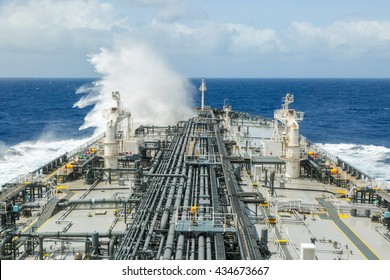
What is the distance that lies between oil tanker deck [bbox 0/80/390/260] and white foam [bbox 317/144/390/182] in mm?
12554

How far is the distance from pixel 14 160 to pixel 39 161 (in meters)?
4.34

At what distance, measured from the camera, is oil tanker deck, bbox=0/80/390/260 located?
19.0 meters

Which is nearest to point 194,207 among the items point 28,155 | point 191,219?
point 191,219

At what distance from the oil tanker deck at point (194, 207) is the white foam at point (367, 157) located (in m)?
12.6

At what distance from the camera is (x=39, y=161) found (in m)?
60.3

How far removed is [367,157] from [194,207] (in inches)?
2129

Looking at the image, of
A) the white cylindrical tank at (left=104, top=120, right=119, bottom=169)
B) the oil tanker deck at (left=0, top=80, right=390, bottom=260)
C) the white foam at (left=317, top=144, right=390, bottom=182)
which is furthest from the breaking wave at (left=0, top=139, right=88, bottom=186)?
the white foam at (left=317, top=144, right=390, bottom=182)

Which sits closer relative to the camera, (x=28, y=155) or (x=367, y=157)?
(x=28, y=155)

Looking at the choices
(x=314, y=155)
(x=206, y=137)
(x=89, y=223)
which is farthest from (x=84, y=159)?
(x=314, y=155)

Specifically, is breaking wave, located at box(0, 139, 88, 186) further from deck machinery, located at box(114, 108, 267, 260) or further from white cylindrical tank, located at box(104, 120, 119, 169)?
deck machinery, located at box(114, 108, 267, 260)

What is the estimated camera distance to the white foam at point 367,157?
56338 mm

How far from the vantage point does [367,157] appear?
67625 millimetres

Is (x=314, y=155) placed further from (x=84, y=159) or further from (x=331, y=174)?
(x=84, y=159)

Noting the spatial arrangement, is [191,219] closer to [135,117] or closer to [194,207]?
[194,207]
